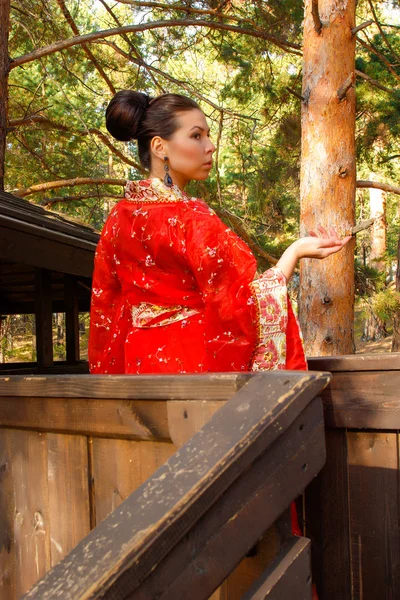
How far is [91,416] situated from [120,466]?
5.6 inches

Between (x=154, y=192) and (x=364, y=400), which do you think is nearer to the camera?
(x=364, y=400)

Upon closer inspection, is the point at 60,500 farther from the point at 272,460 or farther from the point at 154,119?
the point at 154,119

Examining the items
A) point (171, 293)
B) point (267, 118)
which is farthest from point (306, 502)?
point (267, 118)

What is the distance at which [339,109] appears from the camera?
6.10m

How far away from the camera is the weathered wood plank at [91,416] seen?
1512 mm

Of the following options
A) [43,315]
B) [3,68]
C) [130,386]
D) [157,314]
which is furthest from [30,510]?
[3,68]

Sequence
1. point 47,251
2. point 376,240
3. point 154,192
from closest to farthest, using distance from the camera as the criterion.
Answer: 1. point 154,192
2. point 47,251
3. point 376,240

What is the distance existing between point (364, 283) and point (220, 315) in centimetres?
797

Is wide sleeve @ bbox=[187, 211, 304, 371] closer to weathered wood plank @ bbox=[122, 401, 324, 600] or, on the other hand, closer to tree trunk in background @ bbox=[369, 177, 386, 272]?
weathered wood plank @ bbox=[122, 401, 324, 600]

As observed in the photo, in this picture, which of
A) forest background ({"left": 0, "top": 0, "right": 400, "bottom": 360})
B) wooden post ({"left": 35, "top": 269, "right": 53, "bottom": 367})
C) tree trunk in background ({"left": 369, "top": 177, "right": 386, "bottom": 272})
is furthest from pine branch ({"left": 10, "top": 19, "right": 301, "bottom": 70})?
tree trunk in background ({"left": 369, "top": 177, "right": 386, "bottom": 272})

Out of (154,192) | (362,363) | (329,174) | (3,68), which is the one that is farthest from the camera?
(3,68)

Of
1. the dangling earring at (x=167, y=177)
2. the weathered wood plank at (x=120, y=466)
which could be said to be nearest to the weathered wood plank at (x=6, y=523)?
the weathered wood plank at (x=120, y=466)

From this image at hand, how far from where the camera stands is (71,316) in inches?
255

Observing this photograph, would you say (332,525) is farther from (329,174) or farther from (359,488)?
(329,174)
